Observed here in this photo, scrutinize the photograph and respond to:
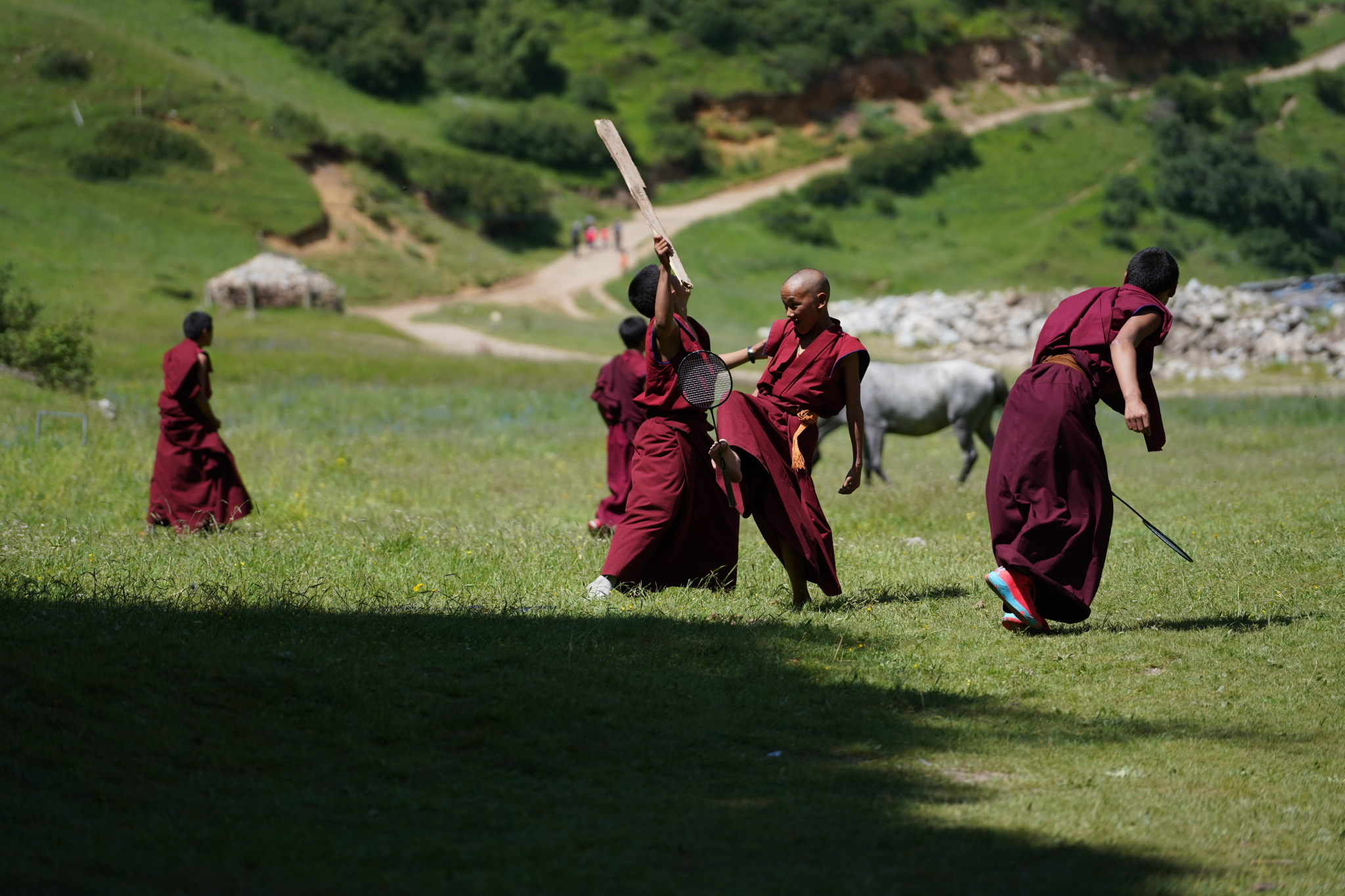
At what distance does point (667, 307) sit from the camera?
7480mm

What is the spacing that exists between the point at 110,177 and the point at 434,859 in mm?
48623

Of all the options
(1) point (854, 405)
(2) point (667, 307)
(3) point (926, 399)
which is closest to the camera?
(2) point (667, 307)

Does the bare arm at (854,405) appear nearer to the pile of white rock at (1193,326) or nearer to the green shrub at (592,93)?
the pile of white rock at (1193,326)

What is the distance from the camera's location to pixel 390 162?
184 feet

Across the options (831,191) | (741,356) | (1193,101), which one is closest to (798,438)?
(741,356)

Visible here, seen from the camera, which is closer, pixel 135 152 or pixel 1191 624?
pixel 1191 624

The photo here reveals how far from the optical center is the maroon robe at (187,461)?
11.0 m

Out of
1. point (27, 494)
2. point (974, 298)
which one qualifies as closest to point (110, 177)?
point (974, 298)

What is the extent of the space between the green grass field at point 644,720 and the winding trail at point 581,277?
24.5 m

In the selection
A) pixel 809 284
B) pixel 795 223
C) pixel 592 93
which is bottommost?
pixel 809 284

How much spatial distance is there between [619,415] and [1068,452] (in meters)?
5.36

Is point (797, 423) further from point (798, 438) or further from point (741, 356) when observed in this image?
point (741, 356)

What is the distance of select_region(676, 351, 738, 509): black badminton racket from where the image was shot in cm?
729

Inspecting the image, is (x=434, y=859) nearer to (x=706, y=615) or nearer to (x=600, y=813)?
(x=600, y=813)
